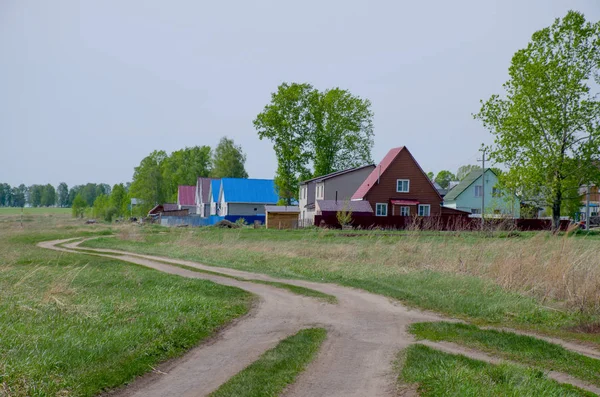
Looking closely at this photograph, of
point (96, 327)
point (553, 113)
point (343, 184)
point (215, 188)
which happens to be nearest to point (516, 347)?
point (96, 327)

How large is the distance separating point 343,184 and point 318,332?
176ft

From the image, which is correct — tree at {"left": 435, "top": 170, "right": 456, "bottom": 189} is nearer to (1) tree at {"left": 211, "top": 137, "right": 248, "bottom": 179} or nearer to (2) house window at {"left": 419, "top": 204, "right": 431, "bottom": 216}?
(1) tree at {"left": 211, "top": 137, "right": 248, "bottom": 179}

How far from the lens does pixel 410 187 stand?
58625mm

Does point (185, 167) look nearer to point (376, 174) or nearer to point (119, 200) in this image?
point (119, 200)

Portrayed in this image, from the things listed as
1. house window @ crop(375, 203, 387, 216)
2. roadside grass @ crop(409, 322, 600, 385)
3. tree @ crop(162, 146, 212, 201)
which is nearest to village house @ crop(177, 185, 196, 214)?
tree @ crop(162, 146, 212, 201)

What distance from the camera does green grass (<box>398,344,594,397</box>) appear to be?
24.2ft

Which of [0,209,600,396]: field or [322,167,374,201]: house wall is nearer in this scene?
[0,209,600,396]: field

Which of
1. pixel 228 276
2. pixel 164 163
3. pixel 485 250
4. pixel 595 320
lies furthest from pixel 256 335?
pixel 164 163

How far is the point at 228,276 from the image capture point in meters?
20.9

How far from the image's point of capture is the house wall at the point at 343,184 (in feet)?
211

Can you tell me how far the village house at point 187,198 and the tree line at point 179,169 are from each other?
193 inches

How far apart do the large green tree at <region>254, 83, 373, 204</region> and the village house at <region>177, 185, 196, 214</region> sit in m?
35.8

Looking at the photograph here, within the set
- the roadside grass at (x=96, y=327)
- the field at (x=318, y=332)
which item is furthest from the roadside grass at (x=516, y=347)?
the roadside grass at (x=96, y=327)

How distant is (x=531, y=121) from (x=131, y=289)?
35681mm
